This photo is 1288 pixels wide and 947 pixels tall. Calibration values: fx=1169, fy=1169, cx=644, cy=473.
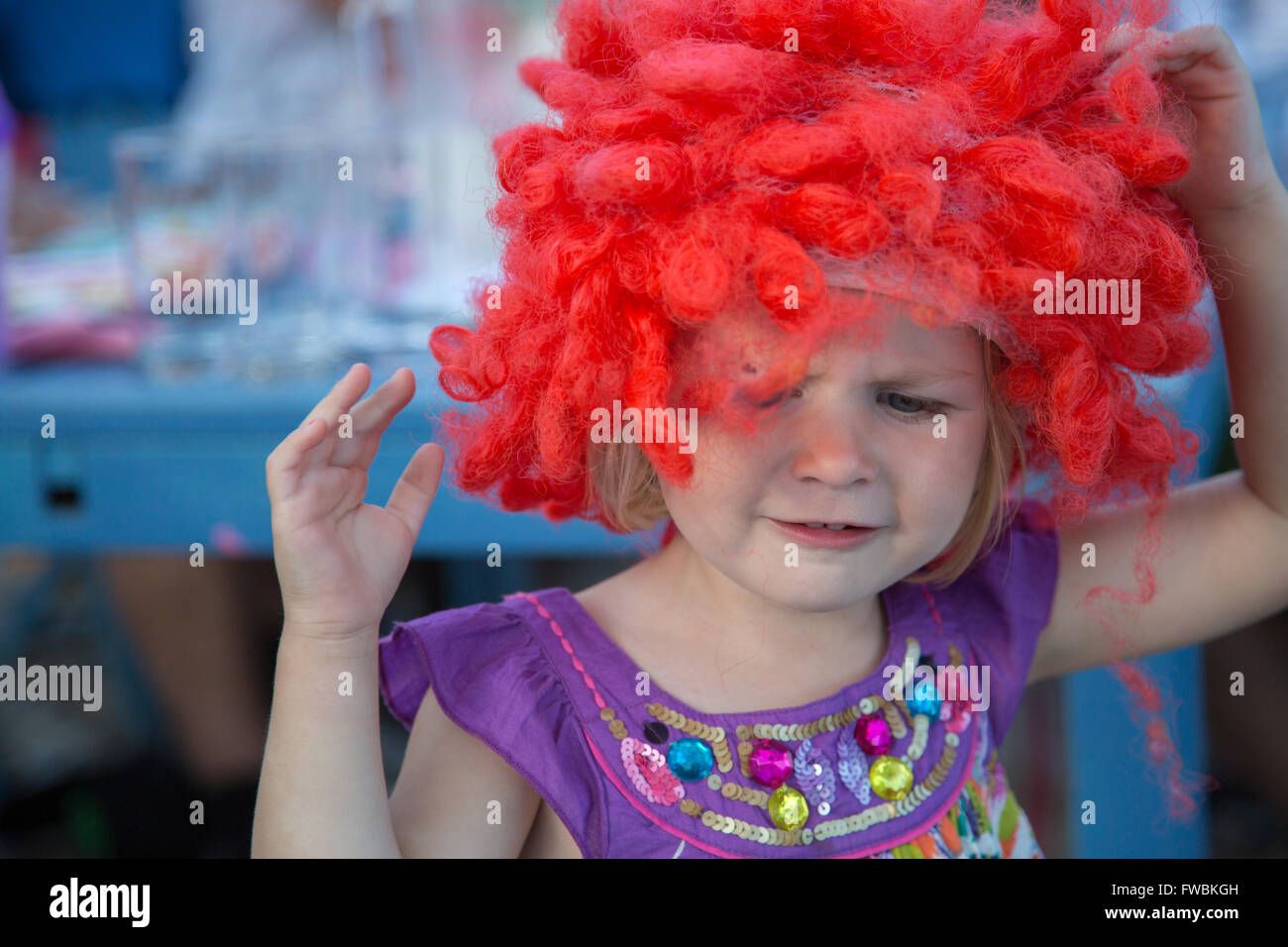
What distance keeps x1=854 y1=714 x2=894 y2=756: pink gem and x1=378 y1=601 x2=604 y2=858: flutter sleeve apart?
0.19 meters

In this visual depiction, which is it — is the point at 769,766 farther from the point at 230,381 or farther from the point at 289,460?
the point at 230,381

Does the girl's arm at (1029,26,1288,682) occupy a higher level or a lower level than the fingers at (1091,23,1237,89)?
lower

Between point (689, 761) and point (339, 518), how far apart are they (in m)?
0.28

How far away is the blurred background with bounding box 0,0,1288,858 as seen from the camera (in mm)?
1391

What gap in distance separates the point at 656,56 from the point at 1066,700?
95 centimetres

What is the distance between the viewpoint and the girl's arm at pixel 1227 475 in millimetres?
792

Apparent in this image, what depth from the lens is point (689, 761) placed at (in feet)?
2.52

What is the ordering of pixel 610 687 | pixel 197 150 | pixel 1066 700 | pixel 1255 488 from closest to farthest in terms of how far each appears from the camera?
1. pixel 610 687
2. pixel 1255 488
3. pixel 1066 700
4. pixel 197 150

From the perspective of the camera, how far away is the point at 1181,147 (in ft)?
2.38

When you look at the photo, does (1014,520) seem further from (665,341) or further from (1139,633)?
(665,341)

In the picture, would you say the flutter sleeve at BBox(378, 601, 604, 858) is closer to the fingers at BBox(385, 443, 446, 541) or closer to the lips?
the fingers at BBox(385, 443, 446, 541)

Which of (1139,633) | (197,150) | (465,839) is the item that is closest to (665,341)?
(465,839)

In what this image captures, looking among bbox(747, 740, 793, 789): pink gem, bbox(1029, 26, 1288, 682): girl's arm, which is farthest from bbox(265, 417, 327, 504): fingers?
bbox(1029, 26, 1288, 682): girl's arm

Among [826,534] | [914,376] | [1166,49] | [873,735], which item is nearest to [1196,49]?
[1166,49]
